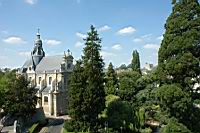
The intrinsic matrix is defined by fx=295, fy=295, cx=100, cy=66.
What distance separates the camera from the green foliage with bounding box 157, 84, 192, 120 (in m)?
22.8

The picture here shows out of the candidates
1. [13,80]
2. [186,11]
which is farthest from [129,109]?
[186,11]

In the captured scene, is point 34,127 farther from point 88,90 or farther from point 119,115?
point 119,115

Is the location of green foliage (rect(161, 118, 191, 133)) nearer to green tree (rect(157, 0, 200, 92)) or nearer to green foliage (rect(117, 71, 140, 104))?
green tree (rect(157, 0, 200, 92))

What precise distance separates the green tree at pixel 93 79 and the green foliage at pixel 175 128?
56.6 ft

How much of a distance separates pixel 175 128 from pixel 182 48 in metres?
6.39

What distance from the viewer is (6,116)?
156ft

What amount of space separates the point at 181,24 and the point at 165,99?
628 cm

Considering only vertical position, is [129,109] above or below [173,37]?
below

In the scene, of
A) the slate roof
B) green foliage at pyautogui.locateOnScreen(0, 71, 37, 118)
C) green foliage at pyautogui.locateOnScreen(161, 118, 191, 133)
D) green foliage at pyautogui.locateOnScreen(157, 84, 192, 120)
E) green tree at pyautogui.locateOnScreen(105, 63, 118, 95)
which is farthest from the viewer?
the slate roof

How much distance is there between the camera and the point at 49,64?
6406 centimetres

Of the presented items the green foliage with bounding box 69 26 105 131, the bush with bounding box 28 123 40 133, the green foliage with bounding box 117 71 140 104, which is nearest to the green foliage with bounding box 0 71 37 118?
the bush with bounding box 28 123 40 133

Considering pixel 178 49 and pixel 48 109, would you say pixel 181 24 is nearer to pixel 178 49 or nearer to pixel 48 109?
pixel 178 49

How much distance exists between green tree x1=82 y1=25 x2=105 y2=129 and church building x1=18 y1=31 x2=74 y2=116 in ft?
58.7

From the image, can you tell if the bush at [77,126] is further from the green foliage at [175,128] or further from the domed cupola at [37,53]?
the domed cupola at [37,53]
